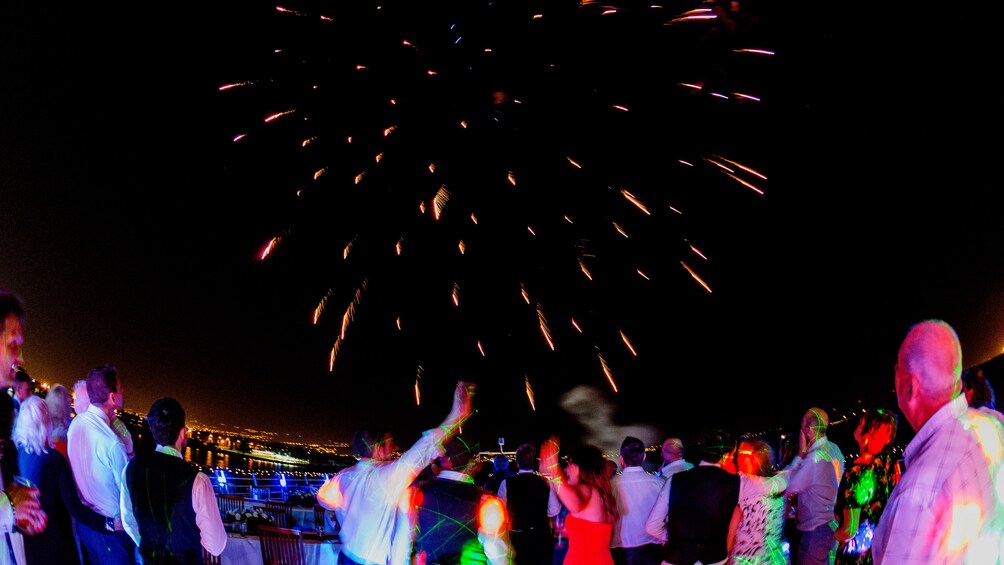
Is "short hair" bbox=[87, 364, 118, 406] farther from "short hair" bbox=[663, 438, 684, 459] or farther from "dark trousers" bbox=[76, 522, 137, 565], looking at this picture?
"short hair" bbox=[663, 438, 684, 459]

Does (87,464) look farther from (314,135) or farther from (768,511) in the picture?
(314,135)

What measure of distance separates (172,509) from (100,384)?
1388 mm

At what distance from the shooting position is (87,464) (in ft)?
16.2

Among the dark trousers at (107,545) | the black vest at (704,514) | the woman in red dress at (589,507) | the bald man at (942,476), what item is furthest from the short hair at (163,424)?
the bald man at (942,476)

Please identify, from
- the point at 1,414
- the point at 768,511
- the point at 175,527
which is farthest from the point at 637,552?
the point at 1,414

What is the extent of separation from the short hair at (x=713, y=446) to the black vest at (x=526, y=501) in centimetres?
219

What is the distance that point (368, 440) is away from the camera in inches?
189

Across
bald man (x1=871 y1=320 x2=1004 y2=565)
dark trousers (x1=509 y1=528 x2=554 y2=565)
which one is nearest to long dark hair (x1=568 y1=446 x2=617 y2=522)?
dark trousers (x1=509 y1=528 x2=554 y2=565)

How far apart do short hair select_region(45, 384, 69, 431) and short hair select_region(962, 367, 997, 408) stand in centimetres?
579

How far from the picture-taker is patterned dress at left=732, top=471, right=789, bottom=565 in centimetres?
533

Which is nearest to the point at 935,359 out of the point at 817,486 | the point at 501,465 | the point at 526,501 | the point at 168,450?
the point at 168,450

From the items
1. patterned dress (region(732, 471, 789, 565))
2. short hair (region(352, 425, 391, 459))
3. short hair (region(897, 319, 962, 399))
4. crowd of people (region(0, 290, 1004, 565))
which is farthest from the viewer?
patterned dress (region(732, 471, 789, 565))

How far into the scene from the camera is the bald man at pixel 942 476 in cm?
211

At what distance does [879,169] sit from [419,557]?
18487mm
